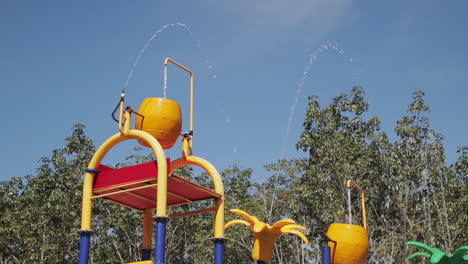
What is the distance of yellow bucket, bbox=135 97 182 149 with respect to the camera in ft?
26.6

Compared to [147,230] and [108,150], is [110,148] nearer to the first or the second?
[108,150]

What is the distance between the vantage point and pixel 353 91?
21.1 metres

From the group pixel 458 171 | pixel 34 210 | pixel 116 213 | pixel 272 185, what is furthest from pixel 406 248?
pixel 34 210

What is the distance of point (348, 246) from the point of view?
32.9 feet

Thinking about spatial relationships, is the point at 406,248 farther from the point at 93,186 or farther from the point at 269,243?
the point at 93,186

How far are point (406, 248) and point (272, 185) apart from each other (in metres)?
5.39

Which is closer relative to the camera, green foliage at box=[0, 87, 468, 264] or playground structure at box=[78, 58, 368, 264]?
playground structure at box=[78, 58, 368, 264]

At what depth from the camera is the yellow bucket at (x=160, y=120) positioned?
812 cm

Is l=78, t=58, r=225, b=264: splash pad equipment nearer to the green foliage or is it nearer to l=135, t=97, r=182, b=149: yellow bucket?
l=135, t=97, r=182, b=149: yellow bucket

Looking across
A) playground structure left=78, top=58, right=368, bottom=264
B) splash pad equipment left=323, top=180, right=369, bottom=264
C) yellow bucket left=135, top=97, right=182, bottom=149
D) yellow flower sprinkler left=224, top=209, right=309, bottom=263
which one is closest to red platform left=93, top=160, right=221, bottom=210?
playground structure left=78, top=58, right=368, bottom=264

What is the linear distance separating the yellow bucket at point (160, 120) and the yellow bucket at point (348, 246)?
352 centimetres

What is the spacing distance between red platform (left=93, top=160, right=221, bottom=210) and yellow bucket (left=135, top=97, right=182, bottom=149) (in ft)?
1.83

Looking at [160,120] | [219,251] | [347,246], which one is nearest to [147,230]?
[219,251]

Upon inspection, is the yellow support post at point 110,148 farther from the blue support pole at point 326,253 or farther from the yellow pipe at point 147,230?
the blue support pole at point 326,253
